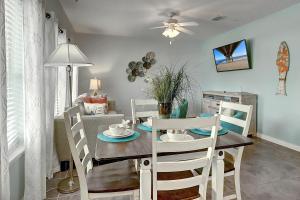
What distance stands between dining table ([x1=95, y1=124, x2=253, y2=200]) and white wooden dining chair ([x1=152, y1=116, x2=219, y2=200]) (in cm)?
7

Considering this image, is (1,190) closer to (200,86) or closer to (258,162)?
(258,162)

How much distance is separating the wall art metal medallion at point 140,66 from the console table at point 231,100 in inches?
75.6

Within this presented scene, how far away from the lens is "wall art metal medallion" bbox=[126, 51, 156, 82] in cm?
614

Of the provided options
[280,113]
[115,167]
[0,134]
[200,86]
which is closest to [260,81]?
[280,113]

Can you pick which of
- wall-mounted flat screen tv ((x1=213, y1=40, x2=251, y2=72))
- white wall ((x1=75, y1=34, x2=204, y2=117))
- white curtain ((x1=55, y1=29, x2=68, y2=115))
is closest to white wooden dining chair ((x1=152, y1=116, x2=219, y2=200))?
white curtain ((x1=55, y1=29, x2=68, y2=115))

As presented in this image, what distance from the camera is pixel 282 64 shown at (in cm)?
369

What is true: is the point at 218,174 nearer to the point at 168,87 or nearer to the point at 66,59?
the point at 168,87

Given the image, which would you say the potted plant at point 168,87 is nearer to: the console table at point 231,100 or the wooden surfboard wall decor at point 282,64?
the wooden surfboard wall decor at point 282,64

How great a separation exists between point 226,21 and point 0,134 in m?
4.51

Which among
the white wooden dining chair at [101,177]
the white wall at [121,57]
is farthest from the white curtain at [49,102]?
the white wall at [121,57]

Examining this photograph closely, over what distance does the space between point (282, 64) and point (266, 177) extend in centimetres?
224

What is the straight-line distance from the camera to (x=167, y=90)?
166 cm

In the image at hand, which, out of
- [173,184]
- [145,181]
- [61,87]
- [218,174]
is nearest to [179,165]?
[173,184]

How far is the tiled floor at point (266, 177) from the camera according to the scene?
209 centimetres
